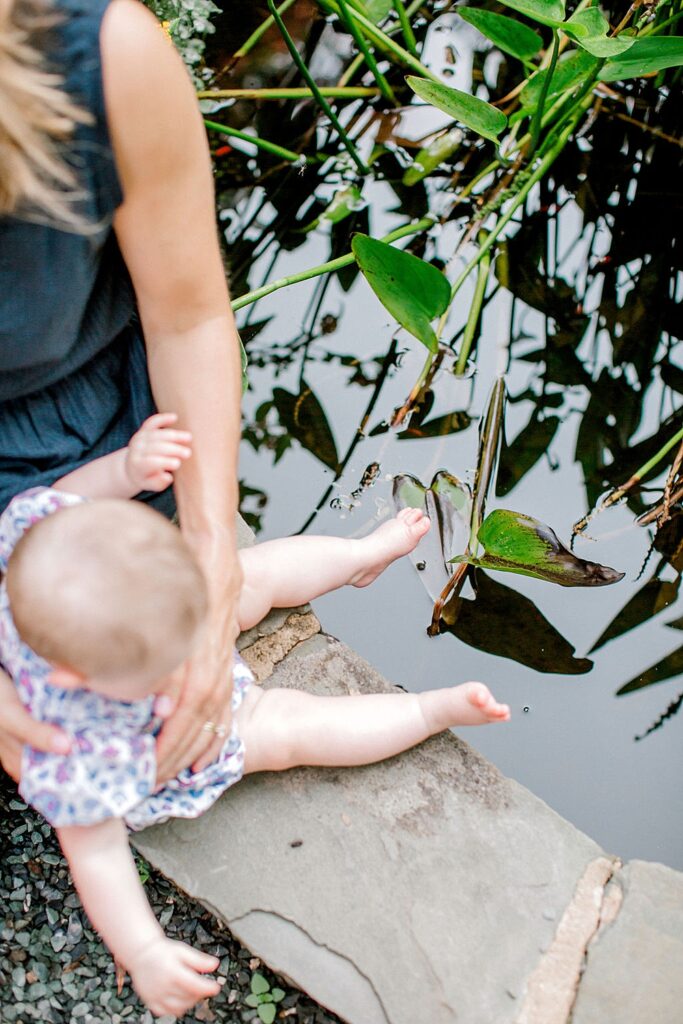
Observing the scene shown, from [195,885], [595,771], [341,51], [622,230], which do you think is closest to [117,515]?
[195,885]

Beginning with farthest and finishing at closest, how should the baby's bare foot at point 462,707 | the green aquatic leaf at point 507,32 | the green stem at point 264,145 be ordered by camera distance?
the green stem at point 264,145 → the green aquatic leaf at point 507,32 → the baby's bare foot at point 462,707

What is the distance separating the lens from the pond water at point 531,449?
144 centimetres

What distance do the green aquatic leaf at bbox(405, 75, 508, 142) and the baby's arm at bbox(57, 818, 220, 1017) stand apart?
1176 mm

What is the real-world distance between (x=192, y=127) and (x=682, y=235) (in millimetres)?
1376

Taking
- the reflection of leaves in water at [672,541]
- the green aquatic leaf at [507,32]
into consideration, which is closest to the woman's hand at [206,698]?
the reflection of leaves in water at [672,541]

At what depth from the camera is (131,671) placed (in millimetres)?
911

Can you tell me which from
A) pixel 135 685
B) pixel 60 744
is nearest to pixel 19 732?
pixel 60 744

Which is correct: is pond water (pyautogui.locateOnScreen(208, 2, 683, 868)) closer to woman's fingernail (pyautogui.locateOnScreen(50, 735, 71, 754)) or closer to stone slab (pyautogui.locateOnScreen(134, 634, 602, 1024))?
stone slab (pyautogui.locateOnScreen(134, 634, 602, 1024))

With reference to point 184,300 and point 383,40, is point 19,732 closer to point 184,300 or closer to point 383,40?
point 184,300

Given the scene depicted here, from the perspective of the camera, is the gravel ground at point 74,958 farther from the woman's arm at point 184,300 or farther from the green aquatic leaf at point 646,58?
the green aquatic leaf at point 646,58

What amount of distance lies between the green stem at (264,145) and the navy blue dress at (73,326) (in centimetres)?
76

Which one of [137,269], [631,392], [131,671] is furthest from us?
[631,392]

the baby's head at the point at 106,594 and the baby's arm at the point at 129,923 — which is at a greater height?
the baby's head at the point at 106,594

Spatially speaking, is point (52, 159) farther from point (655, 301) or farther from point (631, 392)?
point (655, 301)
